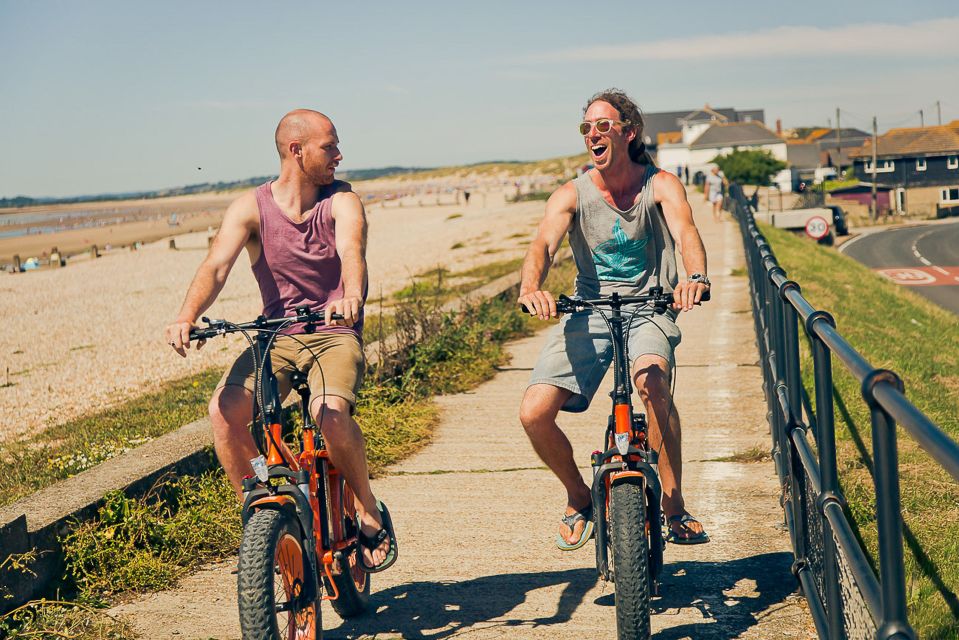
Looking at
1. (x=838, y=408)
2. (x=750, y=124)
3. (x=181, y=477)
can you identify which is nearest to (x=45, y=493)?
(x=181, y=477)

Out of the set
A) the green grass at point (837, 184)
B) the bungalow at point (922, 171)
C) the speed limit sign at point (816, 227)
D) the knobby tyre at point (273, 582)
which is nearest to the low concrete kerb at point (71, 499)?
the knobby tyre at point (273, 582)

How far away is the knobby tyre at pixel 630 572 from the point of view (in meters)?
3.79

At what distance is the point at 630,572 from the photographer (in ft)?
12.4

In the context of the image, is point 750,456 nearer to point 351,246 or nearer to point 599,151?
point 599,151

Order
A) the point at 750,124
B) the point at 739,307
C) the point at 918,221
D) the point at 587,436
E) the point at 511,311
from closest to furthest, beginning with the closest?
1. the point at 587,436
2. the point at 511,311
3. the point at 739,307
4. the point at 918,221
5. the point at 750,124

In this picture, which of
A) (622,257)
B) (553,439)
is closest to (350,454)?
(553,439)

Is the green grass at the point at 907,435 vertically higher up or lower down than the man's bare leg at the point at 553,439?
lower down

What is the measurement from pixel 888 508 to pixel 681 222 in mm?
2568

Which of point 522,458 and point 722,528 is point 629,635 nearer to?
point 722,528

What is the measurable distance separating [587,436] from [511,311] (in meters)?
4.83

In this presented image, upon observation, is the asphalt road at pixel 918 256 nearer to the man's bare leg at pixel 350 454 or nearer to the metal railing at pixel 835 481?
the metal railing at pixel 835 481

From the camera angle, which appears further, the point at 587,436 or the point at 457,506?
the point at 587,436

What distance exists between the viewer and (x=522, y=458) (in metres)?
7.05

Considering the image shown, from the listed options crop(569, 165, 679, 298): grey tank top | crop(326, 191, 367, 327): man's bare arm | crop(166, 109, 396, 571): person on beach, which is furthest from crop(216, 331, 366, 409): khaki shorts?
crop(569, 165, 679, 298): grey tank top
